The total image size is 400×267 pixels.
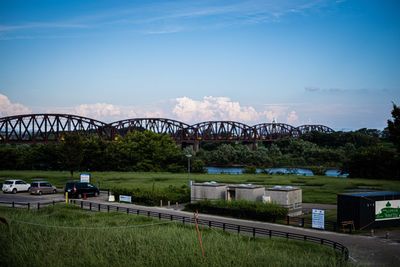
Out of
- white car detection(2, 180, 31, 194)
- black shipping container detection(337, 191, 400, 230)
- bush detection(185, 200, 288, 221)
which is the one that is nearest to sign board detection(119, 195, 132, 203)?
bush detection(185, 200, 288, 221)

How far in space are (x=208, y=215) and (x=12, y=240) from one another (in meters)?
18.0

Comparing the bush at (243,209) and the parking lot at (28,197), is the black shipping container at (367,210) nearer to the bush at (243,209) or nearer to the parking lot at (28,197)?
the bush at (243,209)

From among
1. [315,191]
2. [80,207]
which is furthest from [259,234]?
[315,191]

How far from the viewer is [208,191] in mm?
40188

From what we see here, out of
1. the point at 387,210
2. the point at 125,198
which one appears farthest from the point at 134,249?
the point at 125,198

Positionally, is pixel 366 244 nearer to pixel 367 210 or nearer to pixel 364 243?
pixel 364 243

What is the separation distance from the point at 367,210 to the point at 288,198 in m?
7.09

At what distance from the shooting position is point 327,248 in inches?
947

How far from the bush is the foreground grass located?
7.84 metres

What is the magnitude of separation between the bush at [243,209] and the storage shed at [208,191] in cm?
210

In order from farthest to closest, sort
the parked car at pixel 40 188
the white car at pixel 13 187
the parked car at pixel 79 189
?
the white car at pixel 13 187 < the parked car at pixel 40 188 < the parked car at pixel 79 189

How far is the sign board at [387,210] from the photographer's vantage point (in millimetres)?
30516

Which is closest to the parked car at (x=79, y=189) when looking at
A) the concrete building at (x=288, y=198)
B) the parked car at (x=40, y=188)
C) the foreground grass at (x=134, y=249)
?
the parked car at (x=40, y=188)

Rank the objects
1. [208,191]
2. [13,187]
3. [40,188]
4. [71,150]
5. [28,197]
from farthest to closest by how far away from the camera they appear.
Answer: [71,150]
[13,187]
[40,188]
[28,197]
[208,191]
